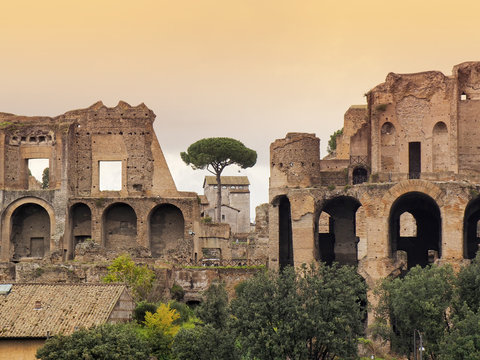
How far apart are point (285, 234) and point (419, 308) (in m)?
17.6

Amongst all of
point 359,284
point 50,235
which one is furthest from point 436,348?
point 50,235

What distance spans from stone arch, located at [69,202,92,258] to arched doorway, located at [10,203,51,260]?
1531 mm

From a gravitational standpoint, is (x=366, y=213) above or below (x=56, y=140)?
below

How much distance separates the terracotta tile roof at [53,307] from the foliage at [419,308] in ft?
37.4

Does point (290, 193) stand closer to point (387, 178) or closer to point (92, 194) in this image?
point (387, 178)

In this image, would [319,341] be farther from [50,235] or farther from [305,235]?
[50,235]

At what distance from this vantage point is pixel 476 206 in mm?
53562

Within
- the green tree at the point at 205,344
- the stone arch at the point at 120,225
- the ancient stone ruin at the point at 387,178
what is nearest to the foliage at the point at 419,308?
the ancient stone ruin at the point at 387,178

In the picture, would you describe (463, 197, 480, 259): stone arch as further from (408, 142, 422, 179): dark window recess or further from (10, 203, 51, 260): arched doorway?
(10, 203, 51, 260): arched doorway

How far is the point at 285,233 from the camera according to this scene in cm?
5575

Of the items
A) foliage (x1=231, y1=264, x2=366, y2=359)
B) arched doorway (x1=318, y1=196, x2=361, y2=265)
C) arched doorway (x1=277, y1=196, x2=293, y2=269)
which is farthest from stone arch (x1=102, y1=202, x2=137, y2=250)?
foliage (x1=231, y1=264, x2=366, y2=359)

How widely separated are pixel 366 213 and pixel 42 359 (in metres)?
21.6

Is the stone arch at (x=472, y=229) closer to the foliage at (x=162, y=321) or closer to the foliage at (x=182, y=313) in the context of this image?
the foliage at (x=182, y=313)

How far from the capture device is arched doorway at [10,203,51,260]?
58.7 metres
